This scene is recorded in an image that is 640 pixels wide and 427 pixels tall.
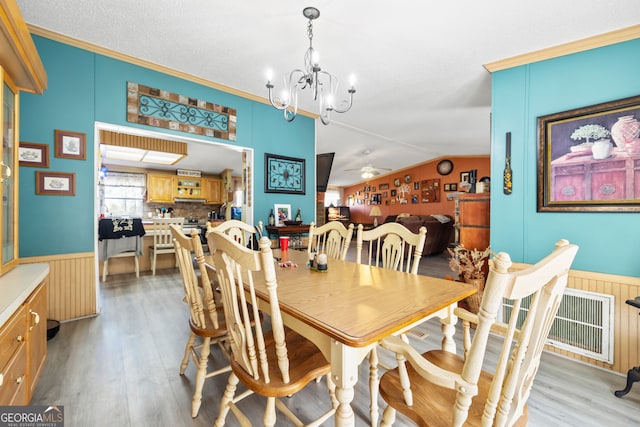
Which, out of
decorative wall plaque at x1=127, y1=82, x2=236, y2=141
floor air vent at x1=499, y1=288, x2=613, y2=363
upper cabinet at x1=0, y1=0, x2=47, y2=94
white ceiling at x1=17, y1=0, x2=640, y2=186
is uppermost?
white ceiling at x1=17, y1=0, x2=640, y2=186

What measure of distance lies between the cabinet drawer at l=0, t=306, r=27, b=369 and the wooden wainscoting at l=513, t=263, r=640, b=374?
11.6ft

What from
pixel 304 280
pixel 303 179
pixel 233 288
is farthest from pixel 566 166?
pixel 303 179

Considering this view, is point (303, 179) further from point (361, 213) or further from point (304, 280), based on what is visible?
point (361, 213)

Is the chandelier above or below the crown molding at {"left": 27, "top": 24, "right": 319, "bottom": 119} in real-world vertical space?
below

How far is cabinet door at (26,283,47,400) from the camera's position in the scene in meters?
1.44

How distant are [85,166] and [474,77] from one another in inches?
163

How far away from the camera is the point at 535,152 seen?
245 cm

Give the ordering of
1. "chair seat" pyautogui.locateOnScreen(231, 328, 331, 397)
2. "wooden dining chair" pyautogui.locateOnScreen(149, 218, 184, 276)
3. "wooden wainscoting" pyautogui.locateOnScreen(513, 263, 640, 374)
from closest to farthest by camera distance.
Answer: "chair seat" pyautogui.locateOnScreen(231, 328, 331, 397) → "wooden wainscoting" pyautogui.locateOnScreen(513, 263, 640, 374) → "wooden dining chair" pyautogui.locateOnScreen(149, 218, 184, 276)

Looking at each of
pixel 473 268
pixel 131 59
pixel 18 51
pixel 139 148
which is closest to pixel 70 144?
pixel 131 59

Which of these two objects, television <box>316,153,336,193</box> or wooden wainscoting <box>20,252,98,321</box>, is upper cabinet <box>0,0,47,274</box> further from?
television <box>316,153,336,193</box>

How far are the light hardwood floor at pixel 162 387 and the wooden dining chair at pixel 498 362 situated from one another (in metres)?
0.63

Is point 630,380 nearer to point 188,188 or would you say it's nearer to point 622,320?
point 622,320

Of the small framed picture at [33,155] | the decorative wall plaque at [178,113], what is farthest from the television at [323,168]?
the small framed picture at [33,155]

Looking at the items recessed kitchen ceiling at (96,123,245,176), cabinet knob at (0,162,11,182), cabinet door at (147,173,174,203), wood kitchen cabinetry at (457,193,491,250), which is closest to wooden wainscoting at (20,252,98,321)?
cabinet knob at (0,162,11,182)
